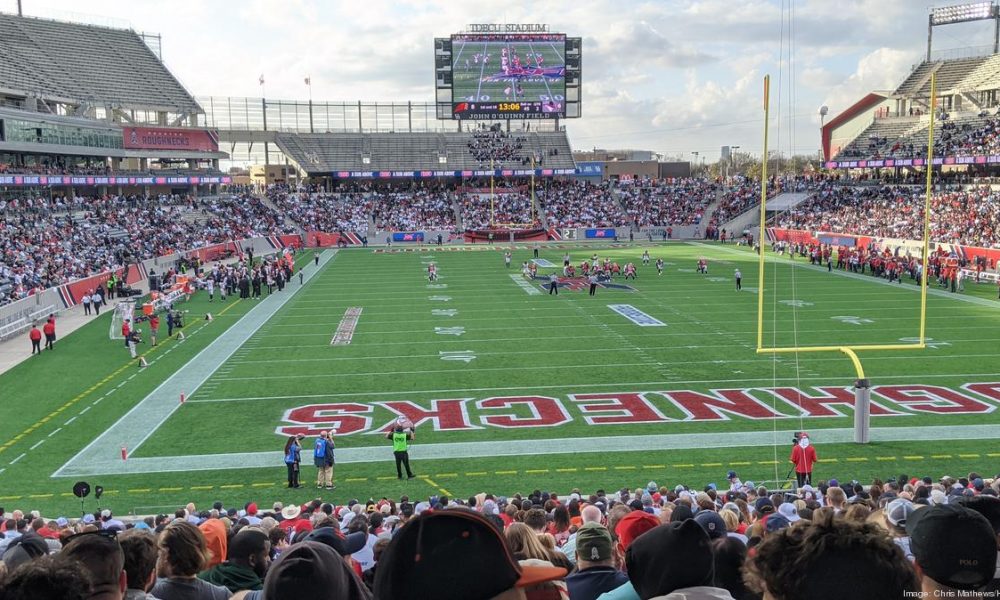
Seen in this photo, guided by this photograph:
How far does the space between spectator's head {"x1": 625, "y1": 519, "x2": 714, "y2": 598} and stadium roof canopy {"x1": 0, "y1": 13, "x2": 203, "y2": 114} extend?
186ft

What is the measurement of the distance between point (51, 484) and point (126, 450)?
5.19 feet

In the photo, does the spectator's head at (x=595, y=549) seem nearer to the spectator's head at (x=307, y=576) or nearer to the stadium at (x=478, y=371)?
the stadium at (x=478, y=371)

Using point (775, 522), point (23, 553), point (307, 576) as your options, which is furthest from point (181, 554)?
point (775, 522)

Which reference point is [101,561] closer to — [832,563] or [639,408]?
[832,563]

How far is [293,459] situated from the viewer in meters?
12.7

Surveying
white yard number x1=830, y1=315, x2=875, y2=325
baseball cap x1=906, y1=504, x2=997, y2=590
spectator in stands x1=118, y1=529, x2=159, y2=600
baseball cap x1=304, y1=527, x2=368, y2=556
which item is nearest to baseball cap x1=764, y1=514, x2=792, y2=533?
baseball cap x1=304, y1=527, x2=368, y2=556

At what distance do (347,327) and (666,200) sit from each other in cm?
4911

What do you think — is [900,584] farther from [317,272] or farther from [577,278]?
[317,272]

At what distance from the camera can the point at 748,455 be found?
45.8ft

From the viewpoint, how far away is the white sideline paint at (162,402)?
47.2ft

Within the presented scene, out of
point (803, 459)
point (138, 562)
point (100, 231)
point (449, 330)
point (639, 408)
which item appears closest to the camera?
point (138, 562)

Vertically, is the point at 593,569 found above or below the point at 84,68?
below

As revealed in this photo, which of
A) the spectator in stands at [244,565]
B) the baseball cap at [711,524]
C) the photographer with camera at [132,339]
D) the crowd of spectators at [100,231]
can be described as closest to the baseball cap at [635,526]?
the baseball cap at [711,524]

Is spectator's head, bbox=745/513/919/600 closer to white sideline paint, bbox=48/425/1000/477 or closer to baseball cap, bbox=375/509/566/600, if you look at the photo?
baseball cap, bbox=375/509/566/600
